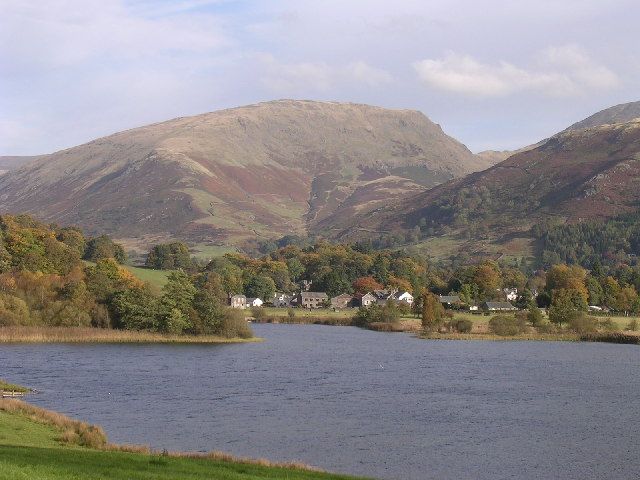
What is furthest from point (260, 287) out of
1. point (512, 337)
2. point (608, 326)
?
point (608, 326)

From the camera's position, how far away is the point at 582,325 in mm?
109875

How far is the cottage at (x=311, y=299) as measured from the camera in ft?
590

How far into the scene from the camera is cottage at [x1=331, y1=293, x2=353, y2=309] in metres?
179

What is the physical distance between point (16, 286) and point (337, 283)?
94.7 meters

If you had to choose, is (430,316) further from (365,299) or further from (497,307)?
(365,299)

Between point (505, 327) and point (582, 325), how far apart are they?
968 centimetres

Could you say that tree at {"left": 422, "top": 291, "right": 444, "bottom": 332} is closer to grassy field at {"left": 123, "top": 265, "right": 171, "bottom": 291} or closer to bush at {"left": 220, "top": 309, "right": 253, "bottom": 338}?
bush at {"left": 220, "top": 309, "right": 253, "bottom": 338}

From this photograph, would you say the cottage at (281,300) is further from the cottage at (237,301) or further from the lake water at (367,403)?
the lake water at (367,403)

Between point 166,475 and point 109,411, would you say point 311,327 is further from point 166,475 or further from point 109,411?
point 166,475

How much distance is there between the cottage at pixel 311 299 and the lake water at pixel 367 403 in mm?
89142

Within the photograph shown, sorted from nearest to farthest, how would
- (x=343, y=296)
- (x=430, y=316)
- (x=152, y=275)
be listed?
(x=430, y=316)
(x=152, y=275)
(x=343, y=296)

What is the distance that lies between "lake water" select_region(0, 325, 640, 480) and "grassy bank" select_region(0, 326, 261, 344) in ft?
17.9

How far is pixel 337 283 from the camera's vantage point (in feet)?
608

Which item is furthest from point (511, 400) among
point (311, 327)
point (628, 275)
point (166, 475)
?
point (628, 275)
